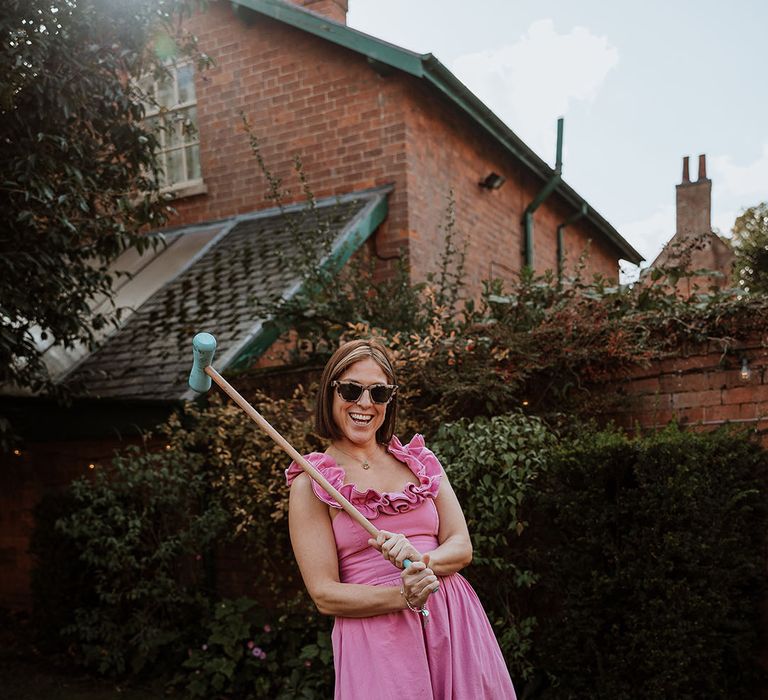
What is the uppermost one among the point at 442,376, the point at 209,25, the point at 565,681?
the point at 209,25

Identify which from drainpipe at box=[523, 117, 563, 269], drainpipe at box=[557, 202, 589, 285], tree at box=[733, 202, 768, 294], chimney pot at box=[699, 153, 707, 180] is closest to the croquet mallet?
drainpipe at box=[523, 117, 563, 269]

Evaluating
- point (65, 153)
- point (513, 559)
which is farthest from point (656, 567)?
point (65, 153)

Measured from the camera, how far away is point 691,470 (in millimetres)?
3562

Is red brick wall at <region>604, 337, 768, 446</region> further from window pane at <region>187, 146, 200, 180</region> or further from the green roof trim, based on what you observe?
window pane at <region>187, 146, 200, 180</region>

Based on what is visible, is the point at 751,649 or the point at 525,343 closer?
the point at 751,649

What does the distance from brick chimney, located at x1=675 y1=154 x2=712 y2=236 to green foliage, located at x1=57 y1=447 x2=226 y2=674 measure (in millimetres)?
10676

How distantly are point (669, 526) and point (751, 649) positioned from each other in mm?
844

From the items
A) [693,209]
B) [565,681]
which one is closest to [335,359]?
[565,681]

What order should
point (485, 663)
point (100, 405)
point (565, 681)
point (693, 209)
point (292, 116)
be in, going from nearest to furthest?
point (485, 663)
point (565, 681)
point (100, 405)
point (292, 116)
point (693, 209)

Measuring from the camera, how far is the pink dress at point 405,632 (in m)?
2.14

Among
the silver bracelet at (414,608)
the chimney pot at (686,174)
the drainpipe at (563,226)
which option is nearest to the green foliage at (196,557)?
the silver bracelet at (414,608)

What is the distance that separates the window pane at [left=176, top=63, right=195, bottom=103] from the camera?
31.3ft

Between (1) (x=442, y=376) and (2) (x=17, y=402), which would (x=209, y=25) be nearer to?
(2) (x=17, y=402)

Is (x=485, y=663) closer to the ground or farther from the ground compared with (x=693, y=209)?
closer to the ground
